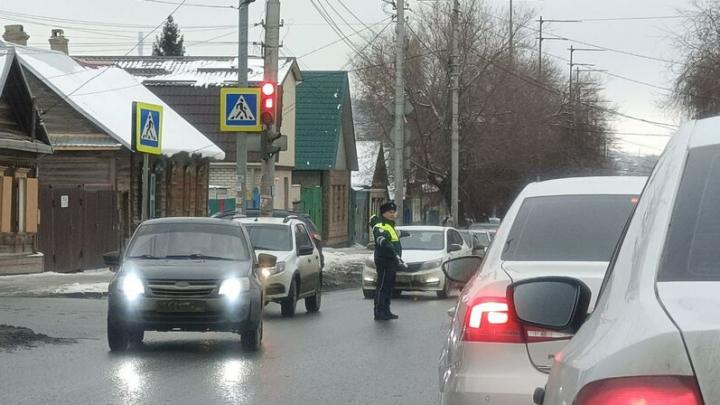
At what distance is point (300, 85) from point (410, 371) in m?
39.6

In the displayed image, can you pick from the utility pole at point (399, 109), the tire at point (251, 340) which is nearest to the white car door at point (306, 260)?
the tire at point (251, 340)

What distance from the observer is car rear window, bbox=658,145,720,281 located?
116 inches

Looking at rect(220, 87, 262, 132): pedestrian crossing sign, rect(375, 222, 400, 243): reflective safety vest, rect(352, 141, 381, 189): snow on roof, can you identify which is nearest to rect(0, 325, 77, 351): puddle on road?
rect(375, 222, 400, 243): reflective safety vest

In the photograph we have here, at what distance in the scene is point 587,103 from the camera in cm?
7494

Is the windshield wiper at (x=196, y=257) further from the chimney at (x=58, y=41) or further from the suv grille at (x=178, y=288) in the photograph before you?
the chimney at (x=58, y=41)

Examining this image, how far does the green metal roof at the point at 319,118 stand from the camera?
50.8 m

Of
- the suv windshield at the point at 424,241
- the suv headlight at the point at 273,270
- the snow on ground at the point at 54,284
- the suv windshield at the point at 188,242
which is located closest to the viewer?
the suv windshield at the point at 188,242

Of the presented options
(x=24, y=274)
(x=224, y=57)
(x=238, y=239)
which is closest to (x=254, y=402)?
(x=238, y=239)

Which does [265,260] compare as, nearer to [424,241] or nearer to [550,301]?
[424,241]

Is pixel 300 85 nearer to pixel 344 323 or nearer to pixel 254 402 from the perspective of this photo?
pixel 344 323

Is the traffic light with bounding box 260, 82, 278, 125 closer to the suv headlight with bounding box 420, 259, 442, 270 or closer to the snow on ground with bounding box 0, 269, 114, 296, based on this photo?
the suv headlight with bounding box 420, 259, 442, 270

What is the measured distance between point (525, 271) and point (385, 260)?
1219 centimetres

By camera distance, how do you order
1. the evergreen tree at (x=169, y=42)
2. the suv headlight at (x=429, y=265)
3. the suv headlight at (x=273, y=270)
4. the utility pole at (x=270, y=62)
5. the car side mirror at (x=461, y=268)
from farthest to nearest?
the evergreen tree at (x=169, y=42) < the utility pole at (x=270, y=62) < the suv headlight at (x=429, y=265) < the suv headlight at (x=273, y=270) < the car side mirror at (x=461, y=268)

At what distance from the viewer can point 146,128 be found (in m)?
20.5
